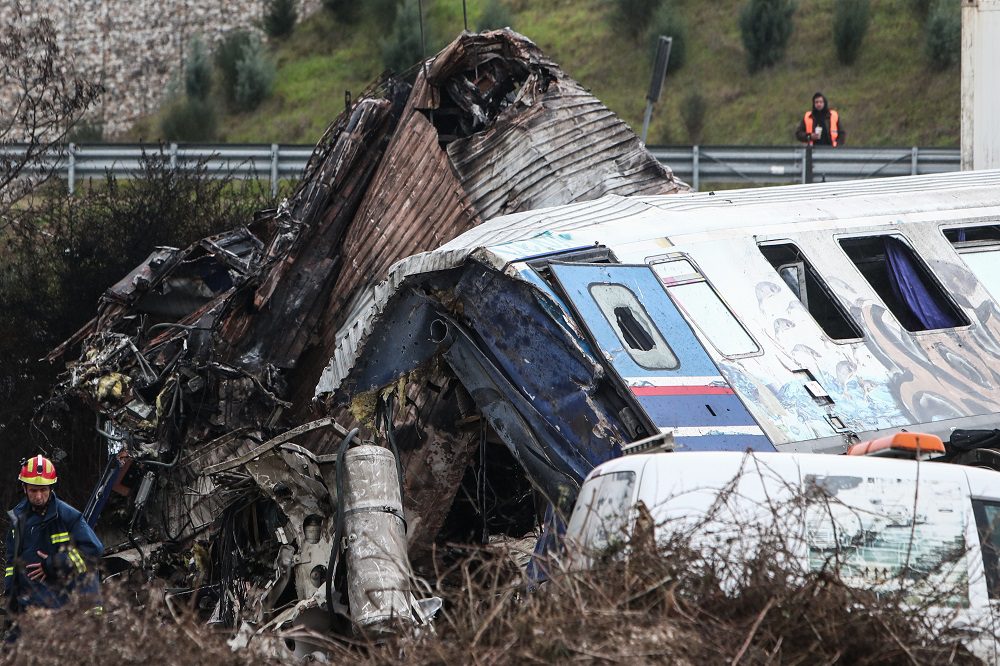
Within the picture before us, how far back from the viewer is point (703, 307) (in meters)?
9.23

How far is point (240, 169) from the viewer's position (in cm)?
2306

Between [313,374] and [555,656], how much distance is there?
944cm

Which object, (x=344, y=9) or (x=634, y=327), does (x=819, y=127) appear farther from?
(x=344, y=9)

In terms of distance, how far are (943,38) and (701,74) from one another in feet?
19.4

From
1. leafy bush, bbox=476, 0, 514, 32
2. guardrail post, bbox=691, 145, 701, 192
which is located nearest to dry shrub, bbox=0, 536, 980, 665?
guardrail post, bbox=691, 145, 701, 192

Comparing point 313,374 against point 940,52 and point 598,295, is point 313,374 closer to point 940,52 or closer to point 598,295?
point 598,295

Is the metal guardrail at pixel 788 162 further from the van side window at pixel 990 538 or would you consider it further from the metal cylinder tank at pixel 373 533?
the van side window at pixel 990 538

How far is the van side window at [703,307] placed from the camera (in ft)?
29.6

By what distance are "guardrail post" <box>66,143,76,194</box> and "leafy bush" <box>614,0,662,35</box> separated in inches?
721

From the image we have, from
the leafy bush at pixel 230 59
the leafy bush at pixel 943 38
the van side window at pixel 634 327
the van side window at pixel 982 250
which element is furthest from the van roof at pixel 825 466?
the leafy bush at pixel 230 59

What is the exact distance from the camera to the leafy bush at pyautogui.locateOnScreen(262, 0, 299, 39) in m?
40.0

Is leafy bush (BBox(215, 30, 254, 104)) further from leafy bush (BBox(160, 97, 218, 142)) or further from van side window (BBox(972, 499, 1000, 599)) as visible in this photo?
van side window (BBox(972, 499, 1000, 599))

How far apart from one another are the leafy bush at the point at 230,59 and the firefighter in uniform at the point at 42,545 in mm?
30257

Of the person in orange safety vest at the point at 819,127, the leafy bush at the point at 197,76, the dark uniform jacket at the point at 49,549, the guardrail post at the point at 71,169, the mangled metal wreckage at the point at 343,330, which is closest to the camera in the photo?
the dark uniform jacket at the point at 49,549
